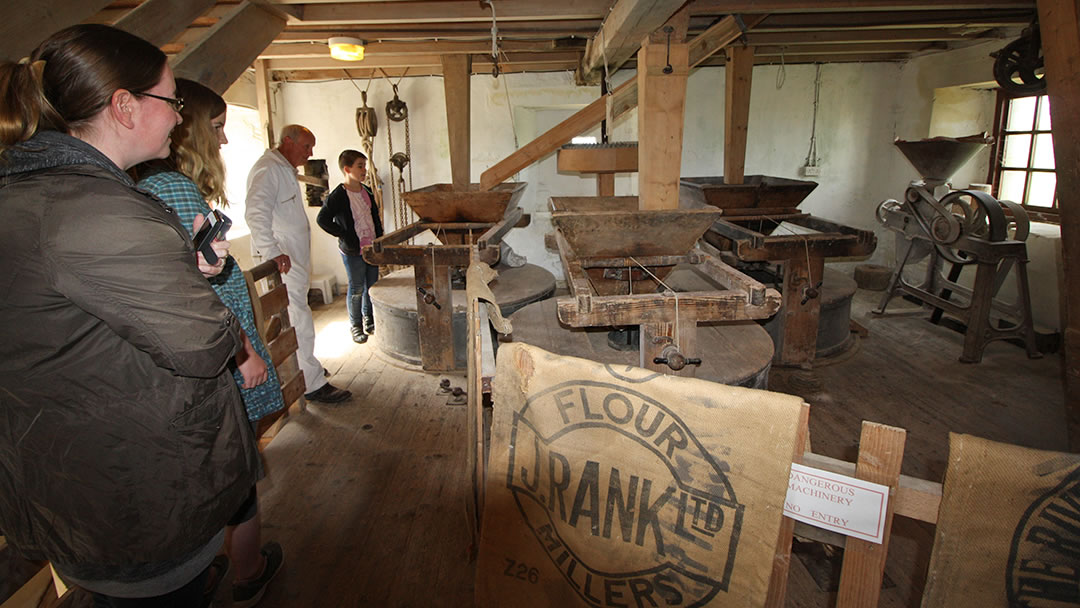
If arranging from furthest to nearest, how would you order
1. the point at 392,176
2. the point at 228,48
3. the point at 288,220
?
1. the point at 392,176
2. the point at 288,220
3. the point at 228,48

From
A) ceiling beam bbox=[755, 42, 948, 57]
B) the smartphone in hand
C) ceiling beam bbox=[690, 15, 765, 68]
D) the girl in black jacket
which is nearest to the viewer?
the smartphone in hand

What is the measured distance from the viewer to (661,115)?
2695 millimetres

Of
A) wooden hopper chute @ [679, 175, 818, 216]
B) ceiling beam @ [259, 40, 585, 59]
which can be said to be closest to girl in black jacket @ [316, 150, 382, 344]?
ceiling beam @ [259, 40, 585, 59]

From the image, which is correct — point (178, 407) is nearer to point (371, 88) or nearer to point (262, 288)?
point (262, 288)

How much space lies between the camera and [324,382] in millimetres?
4074

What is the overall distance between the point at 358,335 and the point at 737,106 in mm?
4230

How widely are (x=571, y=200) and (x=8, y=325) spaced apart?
122 inches

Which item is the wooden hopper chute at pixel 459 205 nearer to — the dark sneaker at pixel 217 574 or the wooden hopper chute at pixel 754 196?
the wooden hopper chute at pixel 754 196

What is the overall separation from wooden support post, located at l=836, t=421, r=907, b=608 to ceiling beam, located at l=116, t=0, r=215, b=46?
3093mm

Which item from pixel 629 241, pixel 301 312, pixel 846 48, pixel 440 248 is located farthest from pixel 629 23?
pixel 846 48

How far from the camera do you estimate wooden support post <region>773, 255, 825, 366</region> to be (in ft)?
13.6

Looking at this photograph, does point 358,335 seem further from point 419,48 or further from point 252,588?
point 252,588

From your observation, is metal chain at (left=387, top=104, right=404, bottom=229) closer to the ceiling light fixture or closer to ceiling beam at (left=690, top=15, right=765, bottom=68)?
the ceiling light fixture

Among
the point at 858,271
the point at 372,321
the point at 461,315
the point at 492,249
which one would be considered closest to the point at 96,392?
the point at 492,249
